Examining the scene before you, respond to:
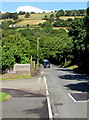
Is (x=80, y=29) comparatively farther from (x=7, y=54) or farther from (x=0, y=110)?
(x=0, y=110)

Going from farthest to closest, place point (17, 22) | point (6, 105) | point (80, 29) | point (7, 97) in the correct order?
point (17, 22)
point (80, 29)
point (7, 97)
point (6, 105)

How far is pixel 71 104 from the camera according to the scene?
1574 centimetres

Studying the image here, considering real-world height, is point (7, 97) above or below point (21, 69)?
above

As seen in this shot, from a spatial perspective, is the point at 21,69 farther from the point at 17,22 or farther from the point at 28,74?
the point at 17,22

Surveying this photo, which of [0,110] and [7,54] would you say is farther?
[7,54]

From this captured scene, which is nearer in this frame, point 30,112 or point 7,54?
point 30,112

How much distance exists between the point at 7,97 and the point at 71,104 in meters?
4.35

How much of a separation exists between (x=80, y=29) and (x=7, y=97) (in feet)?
82.7

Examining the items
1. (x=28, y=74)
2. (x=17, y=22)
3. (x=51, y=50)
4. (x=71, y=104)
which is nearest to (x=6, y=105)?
(x=71, y=104)

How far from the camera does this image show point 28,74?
35188 mm

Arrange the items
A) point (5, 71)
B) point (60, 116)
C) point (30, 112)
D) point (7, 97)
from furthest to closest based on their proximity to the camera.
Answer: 1. point (5, 71)
2. point (7, 97)
3. point (30, 112)
4. point (60, 116)

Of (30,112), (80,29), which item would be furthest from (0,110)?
(80,29)

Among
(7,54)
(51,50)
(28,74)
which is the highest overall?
(7,54)

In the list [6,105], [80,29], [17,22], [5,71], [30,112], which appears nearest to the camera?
[30,112]
